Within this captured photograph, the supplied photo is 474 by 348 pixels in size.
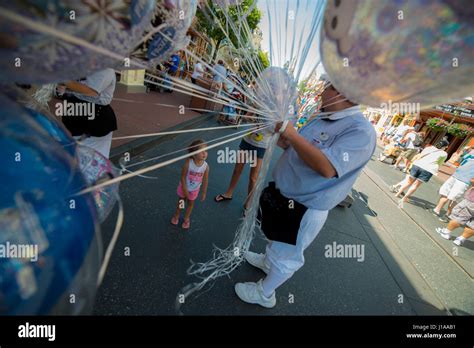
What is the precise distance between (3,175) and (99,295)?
1531 mm

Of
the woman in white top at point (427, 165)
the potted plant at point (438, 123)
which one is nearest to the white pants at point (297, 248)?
the woman in white top at point (427, 165)

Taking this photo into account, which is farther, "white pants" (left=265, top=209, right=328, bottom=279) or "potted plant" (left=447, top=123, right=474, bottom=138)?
"potted plant" (left=447, top=123, right=474, bottom=138)

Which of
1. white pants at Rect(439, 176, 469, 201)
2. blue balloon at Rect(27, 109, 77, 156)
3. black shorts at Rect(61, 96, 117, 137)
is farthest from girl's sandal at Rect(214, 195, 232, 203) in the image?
white pants at Rect(439, 176, 469, 201)

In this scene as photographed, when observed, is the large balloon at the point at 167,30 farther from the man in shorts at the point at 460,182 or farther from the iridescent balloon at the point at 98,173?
the man in shorts at the point at 460,182

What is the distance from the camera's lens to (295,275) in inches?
102

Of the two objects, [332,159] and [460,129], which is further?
[460,129]

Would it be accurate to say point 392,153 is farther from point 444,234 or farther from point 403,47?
point 403,47

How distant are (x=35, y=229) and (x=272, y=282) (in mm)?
1673

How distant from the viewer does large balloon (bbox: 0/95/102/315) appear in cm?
59

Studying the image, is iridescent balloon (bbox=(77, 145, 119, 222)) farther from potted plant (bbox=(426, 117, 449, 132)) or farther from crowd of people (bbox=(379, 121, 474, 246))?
potted plant (bbox=(426, 117, 449, 132))

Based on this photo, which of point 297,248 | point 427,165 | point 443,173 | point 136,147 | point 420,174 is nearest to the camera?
point 297,248

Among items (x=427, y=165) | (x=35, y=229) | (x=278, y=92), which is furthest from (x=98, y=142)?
(x=427, y=165)

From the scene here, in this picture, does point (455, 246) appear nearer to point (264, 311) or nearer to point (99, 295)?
→ point (264, 311)

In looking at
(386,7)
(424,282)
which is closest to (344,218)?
(424,282)
